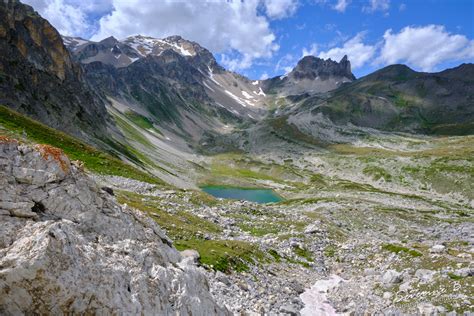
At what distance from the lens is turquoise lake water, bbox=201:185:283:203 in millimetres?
126438

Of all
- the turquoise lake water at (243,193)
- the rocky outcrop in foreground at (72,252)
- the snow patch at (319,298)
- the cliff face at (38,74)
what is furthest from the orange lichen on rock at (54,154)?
the turquoise lake water at (243,193)

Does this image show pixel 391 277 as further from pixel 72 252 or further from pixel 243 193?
pixel 243 193

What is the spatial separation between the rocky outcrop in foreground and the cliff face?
Answer: 266 ft

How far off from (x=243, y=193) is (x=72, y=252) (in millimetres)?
125089

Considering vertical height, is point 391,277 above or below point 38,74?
below

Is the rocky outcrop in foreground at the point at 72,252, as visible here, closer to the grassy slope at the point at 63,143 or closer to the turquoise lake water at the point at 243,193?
the grassy slope at the point at 63,143

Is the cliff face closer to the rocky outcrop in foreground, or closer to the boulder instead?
the rocky outcrop in foreground

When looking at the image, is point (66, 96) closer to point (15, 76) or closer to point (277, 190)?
point (15, 76)

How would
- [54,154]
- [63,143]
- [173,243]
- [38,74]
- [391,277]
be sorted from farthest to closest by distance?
[38,74]
[63,143]
[391,277]
[173,243]
[54,154]

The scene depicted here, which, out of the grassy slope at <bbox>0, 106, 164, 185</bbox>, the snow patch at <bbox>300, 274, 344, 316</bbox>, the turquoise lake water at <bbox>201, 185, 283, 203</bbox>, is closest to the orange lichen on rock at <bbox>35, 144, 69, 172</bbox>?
the snow patch at <bbox>300, 274, 344, 316</bbox>

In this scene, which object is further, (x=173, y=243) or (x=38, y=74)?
(x=38, y=74)

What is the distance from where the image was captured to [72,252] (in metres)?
12.0

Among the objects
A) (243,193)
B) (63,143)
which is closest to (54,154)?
(63,143)

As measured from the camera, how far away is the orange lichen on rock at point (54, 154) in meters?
13.7
